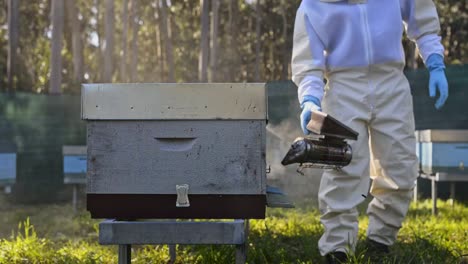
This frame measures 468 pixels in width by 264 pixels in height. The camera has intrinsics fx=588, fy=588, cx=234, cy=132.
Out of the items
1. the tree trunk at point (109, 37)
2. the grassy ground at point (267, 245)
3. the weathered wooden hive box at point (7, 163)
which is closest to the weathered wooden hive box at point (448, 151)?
the grassy ground at point (267, 245)

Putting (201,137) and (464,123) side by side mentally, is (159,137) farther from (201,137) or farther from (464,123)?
(464,123)

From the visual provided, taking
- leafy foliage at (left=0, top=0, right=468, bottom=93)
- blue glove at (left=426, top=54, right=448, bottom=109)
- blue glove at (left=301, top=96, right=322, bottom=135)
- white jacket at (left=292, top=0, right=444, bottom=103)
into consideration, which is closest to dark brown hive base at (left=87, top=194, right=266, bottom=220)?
blue glove at (left=301, top=96, right=322, bottom=135)

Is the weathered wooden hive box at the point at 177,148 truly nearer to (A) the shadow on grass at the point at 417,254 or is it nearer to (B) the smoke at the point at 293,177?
(A) the shadow on grass at the point at 417,254

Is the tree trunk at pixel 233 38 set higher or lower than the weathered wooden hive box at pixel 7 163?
higher

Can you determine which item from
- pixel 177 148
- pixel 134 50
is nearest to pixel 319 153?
pixel 177 148

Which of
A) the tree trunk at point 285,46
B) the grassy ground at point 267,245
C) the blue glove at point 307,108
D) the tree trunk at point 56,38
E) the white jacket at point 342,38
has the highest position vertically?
the tree trunk at point 285,46

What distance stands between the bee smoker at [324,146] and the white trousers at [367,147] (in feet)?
0.74

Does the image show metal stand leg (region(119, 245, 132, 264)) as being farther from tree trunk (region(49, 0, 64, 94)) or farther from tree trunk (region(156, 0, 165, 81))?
tree trunk (region(156, 0, 165, 81))

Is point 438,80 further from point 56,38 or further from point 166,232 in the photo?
point 56,38

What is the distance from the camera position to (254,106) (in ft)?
6.82

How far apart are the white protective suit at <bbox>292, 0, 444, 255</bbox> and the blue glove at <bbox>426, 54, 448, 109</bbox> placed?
0.53 feet

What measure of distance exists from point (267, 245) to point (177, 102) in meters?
1.37

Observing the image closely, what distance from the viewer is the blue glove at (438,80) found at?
113 inches

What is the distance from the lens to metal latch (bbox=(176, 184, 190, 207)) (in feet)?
6.88
